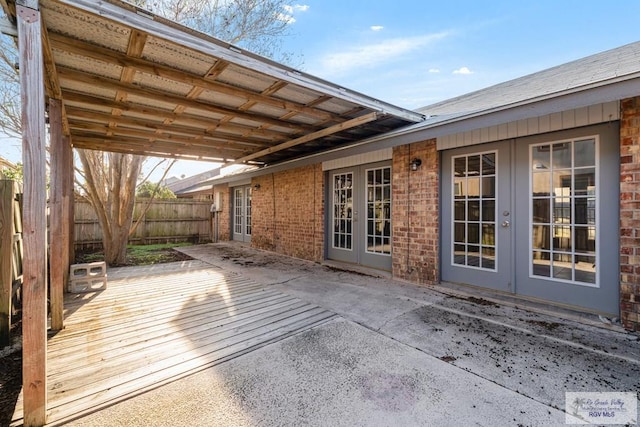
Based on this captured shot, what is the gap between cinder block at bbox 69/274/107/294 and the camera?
4242 mm

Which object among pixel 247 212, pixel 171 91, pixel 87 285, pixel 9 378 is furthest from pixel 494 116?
pixel 247 212

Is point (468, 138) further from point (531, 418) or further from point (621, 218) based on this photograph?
point (531, 418)

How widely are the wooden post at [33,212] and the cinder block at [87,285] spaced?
10.4 feet

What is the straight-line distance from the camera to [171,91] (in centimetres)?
369

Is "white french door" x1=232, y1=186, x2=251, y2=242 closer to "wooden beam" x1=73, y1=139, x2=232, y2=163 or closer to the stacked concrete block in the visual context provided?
"wooden beam" x1=73, y1=139, x2=232, y2=163

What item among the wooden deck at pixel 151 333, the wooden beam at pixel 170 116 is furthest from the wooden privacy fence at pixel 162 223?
the wooden beam at pixel 170 116

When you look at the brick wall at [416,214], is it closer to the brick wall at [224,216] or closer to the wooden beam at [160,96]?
the wooden beam at [160,96]

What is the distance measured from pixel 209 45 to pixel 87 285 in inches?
168

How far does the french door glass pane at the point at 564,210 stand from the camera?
321 centimetres

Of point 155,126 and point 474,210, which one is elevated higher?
point 155,126

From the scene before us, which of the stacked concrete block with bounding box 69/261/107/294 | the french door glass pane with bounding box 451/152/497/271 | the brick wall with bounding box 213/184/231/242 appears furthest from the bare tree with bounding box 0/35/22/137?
the french door glass pane with bounding box 451/152/497/271

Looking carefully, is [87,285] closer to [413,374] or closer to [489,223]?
[413,374]

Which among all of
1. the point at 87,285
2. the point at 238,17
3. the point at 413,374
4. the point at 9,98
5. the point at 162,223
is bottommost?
the point at 413,374

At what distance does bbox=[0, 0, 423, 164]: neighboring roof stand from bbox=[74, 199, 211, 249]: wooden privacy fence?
4660mm
